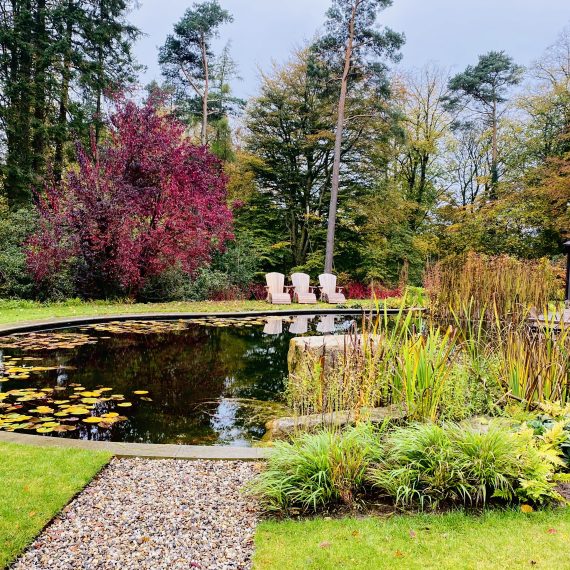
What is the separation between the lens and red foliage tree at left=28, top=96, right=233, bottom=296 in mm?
9945

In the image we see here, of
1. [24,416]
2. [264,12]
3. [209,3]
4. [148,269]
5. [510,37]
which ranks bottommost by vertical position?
[24,416]

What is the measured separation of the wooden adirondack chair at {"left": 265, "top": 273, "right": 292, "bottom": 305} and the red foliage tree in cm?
204

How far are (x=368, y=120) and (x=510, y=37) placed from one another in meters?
12.3

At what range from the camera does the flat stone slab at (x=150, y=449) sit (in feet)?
9.35

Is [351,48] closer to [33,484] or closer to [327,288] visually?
[327,288]

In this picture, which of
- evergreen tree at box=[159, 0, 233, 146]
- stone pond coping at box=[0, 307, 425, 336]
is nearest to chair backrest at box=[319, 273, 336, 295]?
stone pond coping at box=[0, 307, 425, 336]

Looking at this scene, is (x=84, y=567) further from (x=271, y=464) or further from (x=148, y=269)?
(x=148, y=269)

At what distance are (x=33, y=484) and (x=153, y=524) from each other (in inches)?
28.6

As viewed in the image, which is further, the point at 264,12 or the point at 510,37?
the point at 264,12

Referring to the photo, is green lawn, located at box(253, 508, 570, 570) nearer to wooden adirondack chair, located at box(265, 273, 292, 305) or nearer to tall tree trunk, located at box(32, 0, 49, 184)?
wooden adirondack chair, located at box(265, 273, 292, 305)

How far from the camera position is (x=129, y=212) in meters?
10.1

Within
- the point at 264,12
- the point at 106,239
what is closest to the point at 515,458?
the point at 106,239

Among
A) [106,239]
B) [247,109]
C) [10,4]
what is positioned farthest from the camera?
[247,109]

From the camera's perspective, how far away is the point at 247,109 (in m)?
16.7
